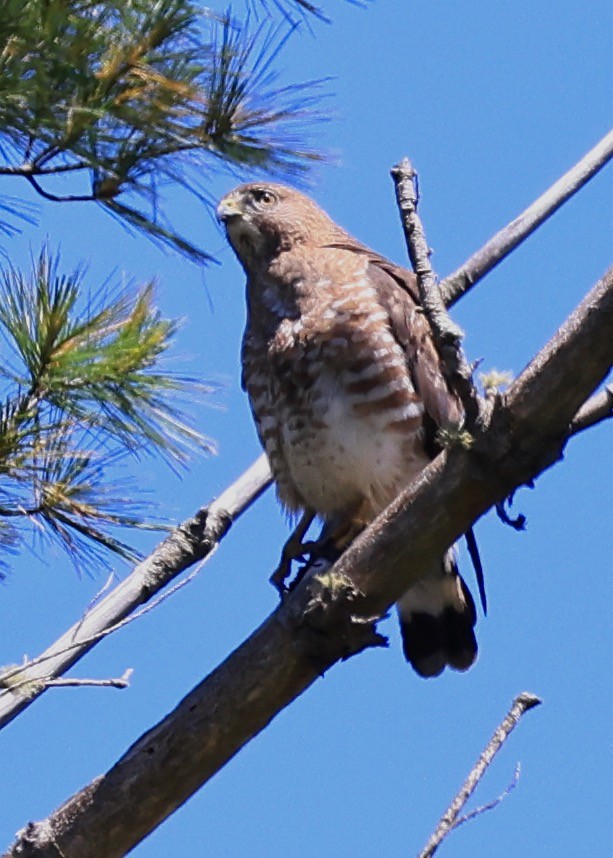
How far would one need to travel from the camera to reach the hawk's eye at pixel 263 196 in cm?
444

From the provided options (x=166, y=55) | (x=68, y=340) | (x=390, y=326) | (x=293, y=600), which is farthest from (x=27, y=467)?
(x=390, y=326)

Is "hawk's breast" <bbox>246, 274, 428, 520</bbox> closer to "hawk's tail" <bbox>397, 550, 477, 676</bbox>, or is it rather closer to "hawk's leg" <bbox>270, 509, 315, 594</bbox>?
"hawk's leg" <bbox>270, 509, 315, 594</bbox>

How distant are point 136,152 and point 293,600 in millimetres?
1078

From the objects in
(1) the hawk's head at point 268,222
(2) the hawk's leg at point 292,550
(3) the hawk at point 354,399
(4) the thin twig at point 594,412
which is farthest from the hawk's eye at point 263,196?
(4) the thin twig at point 594,412

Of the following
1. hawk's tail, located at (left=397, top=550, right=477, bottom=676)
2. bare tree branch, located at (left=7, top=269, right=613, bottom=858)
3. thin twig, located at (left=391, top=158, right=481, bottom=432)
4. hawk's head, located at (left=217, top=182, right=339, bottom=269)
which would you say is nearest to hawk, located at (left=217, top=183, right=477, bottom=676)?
hawk's tail, located at (left=397, top=550, right=477, bottom=676)

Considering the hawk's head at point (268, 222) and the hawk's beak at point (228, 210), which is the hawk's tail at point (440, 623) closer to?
the hawk's head at point (268, 222)

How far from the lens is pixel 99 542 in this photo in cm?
311

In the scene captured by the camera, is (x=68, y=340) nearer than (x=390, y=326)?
Yes

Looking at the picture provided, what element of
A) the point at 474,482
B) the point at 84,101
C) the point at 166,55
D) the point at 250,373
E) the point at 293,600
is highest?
the point at 250,373

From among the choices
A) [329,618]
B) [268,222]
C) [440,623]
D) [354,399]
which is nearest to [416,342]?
[354,399]

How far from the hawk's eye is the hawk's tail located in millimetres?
1417

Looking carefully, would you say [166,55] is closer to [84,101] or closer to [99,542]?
[84,101]

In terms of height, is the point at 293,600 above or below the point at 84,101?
below

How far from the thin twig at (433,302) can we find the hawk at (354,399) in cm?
118
